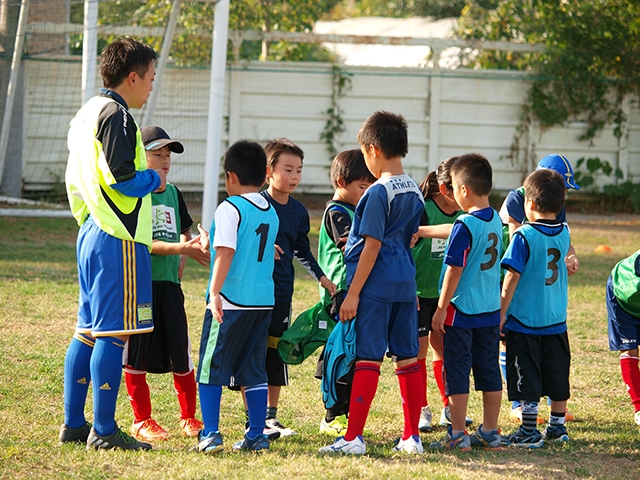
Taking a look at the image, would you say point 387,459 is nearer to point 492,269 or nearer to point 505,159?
point 492,269

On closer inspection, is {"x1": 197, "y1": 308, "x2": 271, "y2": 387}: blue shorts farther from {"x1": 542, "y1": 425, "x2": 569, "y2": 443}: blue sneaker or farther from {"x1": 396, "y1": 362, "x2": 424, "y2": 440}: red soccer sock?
{"x1": 542, "y1": 425, "x2": 569, "y2": 443}: blue sneaker

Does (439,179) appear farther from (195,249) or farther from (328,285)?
(195,249)

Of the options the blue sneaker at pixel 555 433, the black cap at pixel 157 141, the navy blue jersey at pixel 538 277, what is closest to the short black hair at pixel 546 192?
the navy blue jersey at pixel 538 277

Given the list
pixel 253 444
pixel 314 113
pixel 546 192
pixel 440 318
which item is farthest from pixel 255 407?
pixel 314 113

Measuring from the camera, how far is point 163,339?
4281 millimetres

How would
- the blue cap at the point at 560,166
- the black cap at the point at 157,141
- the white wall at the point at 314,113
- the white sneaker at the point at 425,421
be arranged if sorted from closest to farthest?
the black cap at the point at 157,141, the white sneaker at the point at 425,421, the blue cap at the point at 560,166, the white wall at the point at 314,113

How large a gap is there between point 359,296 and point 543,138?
36.9 ft

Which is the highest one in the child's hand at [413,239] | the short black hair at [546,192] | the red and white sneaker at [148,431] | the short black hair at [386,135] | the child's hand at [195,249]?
the short black hair at [386,135]

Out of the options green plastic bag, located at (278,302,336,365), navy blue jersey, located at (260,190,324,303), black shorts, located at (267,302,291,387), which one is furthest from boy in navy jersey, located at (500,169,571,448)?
black shorts, located at (267,302,291,387)

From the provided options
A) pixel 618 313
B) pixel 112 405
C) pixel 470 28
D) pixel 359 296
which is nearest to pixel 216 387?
pixel 112 405

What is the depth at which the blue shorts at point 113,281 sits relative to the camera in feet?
12.2

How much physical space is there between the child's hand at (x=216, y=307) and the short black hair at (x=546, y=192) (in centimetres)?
172

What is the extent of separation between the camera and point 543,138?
564 inches

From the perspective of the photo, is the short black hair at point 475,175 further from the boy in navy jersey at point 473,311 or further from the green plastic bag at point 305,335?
the green plastic bag at point 305,335
